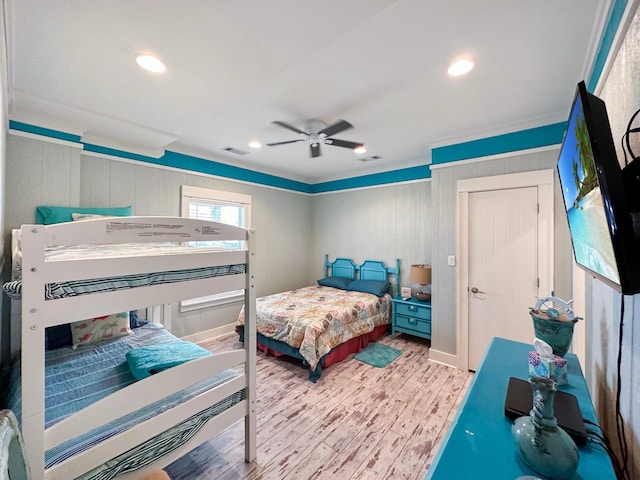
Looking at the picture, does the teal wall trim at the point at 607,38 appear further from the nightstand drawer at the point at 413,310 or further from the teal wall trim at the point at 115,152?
the teal wall trim at the point at 115,152

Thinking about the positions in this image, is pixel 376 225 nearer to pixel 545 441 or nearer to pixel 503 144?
pixel 503 144

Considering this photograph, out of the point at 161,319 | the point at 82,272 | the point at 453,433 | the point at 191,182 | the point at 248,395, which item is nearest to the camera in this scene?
the point at 453,433

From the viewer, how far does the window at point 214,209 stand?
3.55m

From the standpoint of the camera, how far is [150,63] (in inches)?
66.8

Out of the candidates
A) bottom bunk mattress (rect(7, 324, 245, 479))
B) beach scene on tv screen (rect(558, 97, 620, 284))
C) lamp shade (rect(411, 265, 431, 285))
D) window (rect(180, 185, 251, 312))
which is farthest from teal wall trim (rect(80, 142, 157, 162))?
beach scene on tv screen (rect(558, 97, 620, 284))

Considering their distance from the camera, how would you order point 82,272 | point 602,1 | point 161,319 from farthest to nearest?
1. point 161,319
2. point 602,1
3. point 82,272

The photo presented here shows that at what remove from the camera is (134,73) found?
71.4 inches

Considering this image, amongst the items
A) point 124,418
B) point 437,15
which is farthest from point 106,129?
point 437,15

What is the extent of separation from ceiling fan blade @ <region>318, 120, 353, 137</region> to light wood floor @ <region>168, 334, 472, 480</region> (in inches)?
97.5

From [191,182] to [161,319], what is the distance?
1783 millimetres

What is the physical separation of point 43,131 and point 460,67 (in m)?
3.52

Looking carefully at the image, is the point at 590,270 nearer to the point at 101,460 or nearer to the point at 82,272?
the point at 82,272

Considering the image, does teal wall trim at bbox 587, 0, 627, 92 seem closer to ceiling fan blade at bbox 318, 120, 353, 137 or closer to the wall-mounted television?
the wall-mounted television

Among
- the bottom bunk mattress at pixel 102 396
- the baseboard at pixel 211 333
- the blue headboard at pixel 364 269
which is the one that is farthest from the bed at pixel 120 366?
the blue headboard at pixel 364 269
